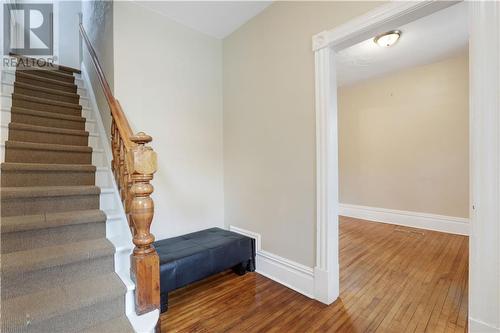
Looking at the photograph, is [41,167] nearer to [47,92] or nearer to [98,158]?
[98,158]

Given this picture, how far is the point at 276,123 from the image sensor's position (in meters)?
2.22

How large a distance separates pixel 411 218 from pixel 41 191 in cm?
477

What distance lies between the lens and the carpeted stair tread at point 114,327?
1185 millimetres

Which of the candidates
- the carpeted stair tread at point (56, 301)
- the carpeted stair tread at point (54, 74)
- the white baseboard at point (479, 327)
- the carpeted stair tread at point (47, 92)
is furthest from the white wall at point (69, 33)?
the white baseboard at point (479, 327)

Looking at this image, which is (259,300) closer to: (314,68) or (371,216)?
(314,68)

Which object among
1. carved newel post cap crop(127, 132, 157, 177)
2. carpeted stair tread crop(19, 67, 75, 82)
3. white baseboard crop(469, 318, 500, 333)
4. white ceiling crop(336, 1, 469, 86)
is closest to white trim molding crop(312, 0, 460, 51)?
white ceiling crop(336, 1, 469, 86)

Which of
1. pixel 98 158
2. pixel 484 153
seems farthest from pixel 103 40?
pixel 484 153

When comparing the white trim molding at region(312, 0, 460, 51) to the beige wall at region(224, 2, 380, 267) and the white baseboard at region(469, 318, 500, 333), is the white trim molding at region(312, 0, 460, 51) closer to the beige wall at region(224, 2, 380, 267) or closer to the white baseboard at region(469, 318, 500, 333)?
the beige wall at region(224, 2, 380, 267)

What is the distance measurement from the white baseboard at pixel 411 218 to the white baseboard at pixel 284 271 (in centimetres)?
274

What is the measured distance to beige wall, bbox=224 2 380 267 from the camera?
1944 millimetres

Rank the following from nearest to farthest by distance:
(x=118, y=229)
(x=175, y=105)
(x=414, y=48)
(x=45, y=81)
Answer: (x=118, y=229) → (x=175, y=105) → (x=45, y=81) → (x=414, y=48)

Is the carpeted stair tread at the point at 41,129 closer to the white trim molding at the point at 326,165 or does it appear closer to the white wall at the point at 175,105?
the white wall at the point at 175,105

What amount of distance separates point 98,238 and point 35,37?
15.4 feet

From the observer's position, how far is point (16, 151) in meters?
1.83
